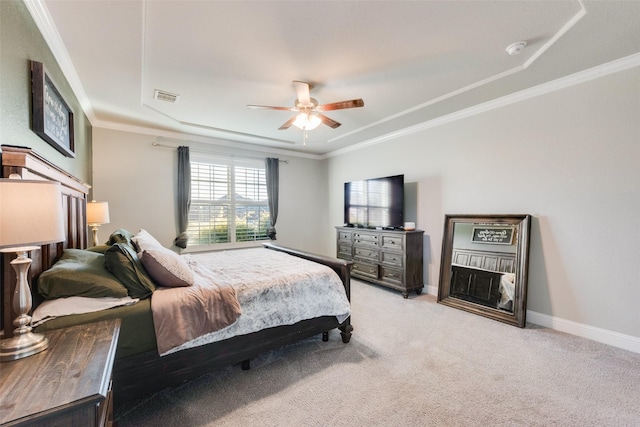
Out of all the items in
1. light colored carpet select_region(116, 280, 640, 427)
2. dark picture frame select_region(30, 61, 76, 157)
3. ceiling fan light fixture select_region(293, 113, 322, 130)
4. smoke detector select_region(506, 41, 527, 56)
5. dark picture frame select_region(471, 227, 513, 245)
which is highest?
smoke detector select_region(506, 41, 527, 56)

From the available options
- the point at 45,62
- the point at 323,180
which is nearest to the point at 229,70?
the point at 45,62

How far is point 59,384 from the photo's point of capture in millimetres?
941

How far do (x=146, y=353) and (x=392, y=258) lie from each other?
3320mm

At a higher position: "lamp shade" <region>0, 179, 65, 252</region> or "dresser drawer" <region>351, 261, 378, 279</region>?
"lamp shade" <region>0, 179, 65, 252</region>

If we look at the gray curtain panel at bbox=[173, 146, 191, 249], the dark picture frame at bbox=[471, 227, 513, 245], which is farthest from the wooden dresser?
the gray curtain panel at bbox=[173, 146, 191, 249]

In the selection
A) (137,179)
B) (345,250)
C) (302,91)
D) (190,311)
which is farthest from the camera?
(345,250)

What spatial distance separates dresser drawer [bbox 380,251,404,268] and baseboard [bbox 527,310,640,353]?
1584 mm

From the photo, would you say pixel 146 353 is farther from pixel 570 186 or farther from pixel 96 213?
pixel 570 186

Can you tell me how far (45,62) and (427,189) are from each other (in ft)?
14.5

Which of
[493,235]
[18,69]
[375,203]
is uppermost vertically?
[18,69]

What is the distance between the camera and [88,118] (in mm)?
3678

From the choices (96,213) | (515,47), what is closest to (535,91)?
(515,47)

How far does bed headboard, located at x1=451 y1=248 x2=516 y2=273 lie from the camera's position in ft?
10.3

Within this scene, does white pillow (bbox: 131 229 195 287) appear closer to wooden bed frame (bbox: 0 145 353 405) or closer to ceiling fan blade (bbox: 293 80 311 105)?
wooden bed frame (bbox: 0 145 353 405)
